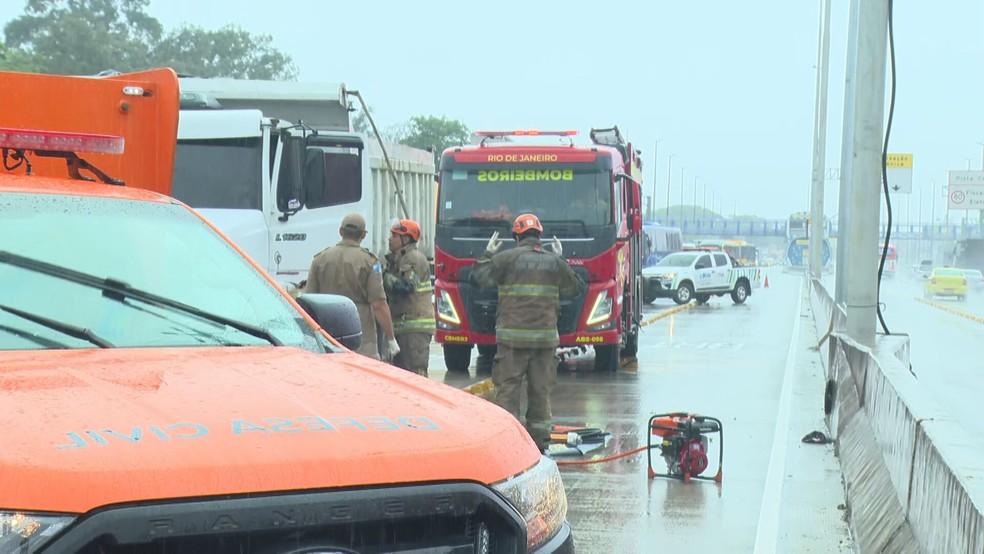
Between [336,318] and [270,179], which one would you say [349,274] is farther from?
[336,318]

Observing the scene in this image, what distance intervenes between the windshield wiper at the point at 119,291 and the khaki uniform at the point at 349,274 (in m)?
Answer: 6.61

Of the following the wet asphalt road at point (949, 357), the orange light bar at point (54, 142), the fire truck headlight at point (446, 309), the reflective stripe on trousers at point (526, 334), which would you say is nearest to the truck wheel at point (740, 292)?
the wet asphalt road at point (949, 357)

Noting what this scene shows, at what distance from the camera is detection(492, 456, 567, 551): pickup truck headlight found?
3.27 metres

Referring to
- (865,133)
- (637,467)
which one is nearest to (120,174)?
(637,467)

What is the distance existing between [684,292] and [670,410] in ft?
96.8

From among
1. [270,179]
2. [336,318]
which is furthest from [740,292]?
[336,318]

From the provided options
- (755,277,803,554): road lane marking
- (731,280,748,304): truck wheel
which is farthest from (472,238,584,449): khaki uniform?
(731,280,748,304): truck wheel

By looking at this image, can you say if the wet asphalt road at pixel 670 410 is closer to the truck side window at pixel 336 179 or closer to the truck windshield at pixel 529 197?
the truck windshield at pixel 529 197

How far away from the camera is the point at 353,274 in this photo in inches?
423

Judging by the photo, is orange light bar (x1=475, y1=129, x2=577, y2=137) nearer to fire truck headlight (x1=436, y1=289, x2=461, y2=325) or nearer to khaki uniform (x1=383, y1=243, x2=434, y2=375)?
fire truck headlight (x1=436, y1=289, x2=461, y2=325)

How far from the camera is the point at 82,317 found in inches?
148

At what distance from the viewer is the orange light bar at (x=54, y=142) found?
4.91m

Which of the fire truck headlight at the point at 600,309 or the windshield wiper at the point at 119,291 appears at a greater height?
the windshield wiper at the point at 119,291

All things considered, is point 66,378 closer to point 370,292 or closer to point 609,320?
point 370,292
